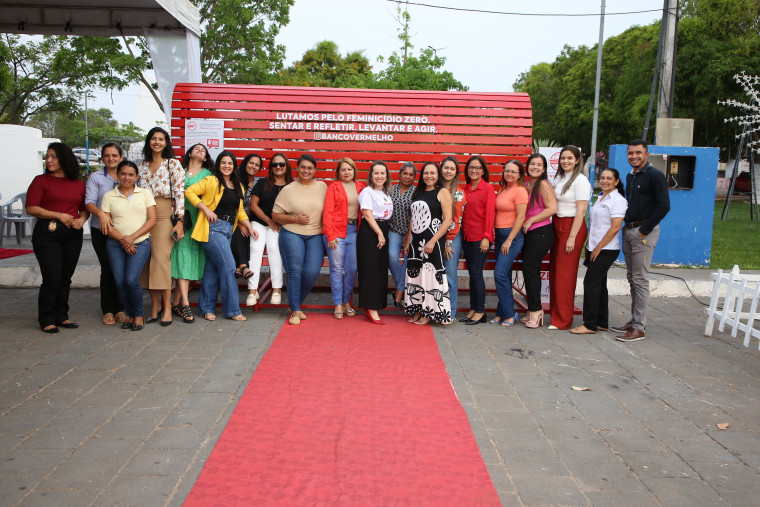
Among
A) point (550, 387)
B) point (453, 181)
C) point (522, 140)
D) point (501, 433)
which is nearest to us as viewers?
point (501, 433)

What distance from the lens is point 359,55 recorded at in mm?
39906

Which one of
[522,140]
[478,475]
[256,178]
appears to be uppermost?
[522,140]

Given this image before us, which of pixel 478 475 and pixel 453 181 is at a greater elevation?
pixel 453 181

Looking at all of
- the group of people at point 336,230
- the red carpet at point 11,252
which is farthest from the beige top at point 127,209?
the red carpet at point 11,252

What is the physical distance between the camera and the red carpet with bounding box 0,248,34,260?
383 inches

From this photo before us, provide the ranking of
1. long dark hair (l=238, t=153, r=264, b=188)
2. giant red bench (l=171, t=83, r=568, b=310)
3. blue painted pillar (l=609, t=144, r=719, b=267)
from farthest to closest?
blue painted pillar (l=609, t=144, r=719, b=267) < giant red bench (l=171, t=83, r=568, b=310) < long dark hair (l=238, t=153, r=264, b=188)

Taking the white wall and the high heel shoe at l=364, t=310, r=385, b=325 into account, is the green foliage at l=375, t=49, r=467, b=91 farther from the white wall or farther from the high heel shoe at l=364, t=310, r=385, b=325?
the high heel shoe at l=364, t=310, r=385, b=325

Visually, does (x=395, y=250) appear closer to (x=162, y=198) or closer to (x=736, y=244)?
(x=162, y=198)

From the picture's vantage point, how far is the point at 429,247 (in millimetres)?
6371

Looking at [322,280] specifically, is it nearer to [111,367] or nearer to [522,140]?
[522,140]

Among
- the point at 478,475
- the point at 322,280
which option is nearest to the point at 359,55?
the point at 322,280

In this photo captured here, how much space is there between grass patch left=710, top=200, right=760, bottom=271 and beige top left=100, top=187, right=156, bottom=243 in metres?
8.44

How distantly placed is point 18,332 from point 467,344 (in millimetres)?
4195

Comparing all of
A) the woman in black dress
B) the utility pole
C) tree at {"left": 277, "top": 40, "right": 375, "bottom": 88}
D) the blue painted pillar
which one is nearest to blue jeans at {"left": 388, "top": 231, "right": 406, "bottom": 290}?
the woman in black dress
